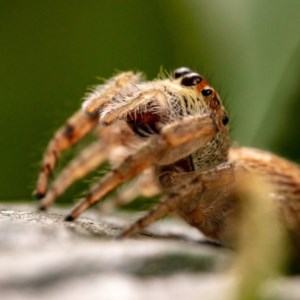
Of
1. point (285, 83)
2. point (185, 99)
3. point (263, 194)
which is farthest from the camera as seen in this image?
point (285, 83)

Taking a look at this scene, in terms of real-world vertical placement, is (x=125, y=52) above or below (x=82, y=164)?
above

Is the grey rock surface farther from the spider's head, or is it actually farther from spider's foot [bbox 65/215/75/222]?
the spider's head

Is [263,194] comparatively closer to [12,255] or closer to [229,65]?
[12,255]

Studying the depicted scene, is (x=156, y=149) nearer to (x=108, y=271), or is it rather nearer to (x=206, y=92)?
(x=206, y=92)

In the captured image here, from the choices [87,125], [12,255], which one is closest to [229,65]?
[87,125]

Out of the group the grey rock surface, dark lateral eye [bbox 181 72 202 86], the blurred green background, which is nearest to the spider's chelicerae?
dark lateral eye [bbox 181 72 202 86]

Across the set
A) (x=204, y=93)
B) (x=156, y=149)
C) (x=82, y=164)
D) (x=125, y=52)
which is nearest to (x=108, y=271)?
(x=156, y=149)
